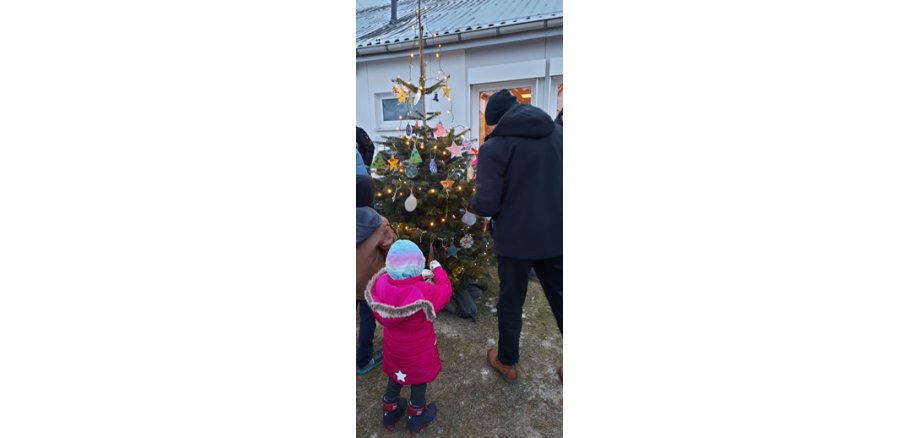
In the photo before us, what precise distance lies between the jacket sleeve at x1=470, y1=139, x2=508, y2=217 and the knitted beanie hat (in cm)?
40

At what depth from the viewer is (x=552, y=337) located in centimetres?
190

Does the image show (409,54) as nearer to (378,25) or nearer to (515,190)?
(378,25)

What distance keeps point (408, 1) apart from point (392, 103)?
0.58m

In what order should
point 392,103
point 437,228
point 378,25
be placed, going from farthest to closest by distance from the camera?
point 437,228 < point 392,103 < point 378,25

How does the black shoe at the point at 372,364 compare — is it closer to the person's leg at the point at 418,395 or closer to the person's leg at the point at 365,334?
the person's leg at the point at 365,334

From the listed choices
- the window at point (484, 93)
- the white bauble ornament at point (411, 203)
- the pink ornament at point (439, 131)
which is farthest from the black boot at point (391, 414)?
the window at point (484, 93)

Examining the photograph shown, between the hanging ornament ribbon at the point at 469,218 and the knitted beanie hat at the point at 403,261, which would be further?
the hanging ornament ribbon at the point at 469,218

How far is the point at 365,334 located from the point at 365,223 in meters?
0.64

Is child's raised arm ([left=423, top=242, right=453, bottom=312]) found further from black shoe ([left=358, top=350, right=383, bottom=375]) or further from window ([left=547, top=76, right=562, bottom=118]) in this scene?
window ([left=547, top=76, right=562, bottom=118])

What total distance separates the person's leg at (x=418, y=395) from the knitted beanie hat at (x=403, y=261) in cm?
51

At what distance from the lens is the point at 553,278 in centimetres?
148

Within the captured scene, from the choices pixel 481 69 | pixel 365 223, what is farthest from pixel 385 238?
pixel 481 69

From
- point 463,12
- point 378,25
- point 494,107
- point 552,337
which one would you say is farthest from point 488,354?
point 463,12

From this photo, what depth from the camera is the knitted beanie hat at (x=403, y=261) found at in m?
1.24
